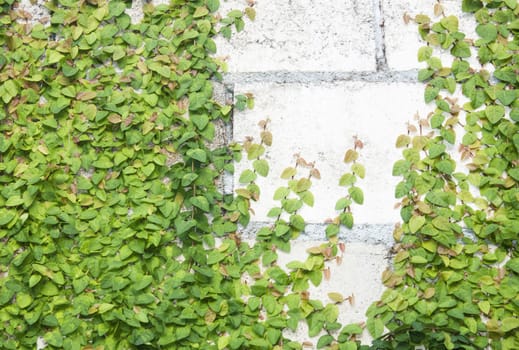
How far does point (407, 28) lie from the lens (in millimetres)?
1898

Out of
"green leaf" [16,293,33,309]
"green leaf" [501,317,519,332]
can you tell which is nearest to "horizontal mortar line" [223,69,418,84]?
"green leaf" [501,317,519,332]

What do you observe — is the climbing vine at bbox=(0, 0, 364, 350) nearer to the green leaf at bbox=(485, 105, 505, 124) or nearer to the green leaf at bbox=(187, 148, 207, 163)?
the green leaf at bbox=(187, 148, 207, 163)

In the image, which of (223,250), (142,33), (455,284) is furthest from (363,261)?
(142,33)

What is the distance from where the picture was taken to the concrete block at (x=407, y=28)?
1888 millimetres

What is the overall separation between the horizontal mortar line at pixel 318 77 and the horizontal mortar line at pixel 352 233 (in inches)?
16.2

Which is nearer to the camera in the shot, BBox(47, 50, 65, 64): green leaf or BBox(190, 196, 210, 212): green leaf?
BBox(190, 196, 210, 212): green leaf

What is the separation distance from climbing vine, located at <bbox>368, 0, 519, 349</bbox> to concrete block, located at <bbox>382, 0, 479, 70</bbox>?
1.0 inches

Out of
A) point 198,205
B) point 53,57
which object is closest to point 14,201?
point 53,57

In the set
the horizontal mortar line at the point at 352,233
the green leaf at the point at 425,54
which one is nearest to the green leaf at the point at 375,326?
the horizontal mortar line at the point at 352,233

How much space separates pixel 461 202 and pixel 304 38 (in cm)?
65

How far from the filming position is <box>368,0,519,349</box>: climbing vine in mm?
1809

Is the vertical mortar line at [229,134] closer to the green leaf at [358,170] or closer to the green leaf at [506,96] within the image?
the green leaf at [358,170]

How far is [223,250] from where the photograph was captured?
1.86 meters

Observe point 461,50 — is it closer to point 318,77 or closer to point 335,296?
point 318,77
